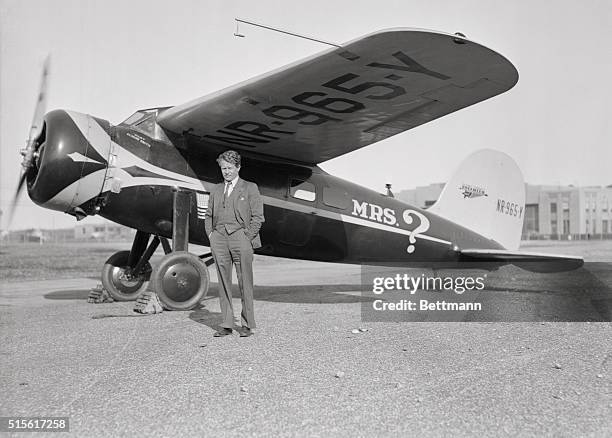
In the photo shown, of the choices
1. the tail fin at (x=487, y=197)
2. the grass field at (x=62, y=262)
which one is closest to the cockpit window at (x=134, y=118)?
the tail fin at (x=487, y=197)

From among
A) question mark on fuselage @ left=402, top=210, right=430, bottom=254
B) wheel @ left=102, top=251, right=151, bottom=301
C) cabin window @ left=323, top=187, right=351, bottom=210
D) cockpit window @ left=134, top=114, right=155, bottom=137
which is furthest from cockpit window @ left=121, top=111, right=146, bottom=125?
question mark on fuselage @ left=402, top=210, right=430, bottom=254

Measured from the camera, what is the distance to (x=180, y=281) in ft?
21.2

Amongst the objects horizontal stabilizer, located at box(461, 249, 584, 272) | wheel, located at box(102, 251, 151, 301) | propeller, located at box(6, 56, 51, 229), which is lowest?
wheel, located at box(102, 251, 151, 301)

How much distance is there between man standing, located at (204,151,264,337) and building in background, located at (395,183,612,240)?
76225 mm

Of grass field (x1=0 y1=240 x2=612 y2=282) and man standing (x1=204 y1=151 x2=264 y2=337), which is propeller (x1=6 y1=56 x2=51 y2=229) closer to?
man standing (x1=204 y1=151 x2=264 y2=337)

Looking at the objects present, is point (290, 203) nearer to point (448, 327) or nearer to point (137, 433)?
point (448, 327)

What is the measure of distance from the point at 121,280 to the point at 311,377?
5594 mm

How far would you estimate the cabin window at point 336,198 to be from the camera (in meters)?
8.30

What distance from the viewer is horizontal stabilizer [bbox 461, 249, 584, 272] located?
827cm

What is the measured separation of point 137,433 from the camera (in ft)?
8.25

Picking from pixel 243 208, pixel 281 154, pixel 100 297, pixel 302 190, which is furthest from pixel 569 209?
pixel 243 208

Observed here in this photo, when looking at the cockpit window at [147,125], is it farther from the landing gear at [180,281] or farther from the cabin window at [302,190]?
the cabin window at [302,190]

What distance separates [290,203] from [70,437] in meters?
5.62

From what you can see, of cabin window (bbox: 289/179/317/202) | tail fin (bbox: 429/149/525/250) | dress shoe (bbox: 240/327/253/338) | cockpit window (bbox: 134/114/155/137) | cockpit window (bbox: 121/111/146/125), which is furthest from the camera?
tail fin (bbox: 429/149/525/250)
